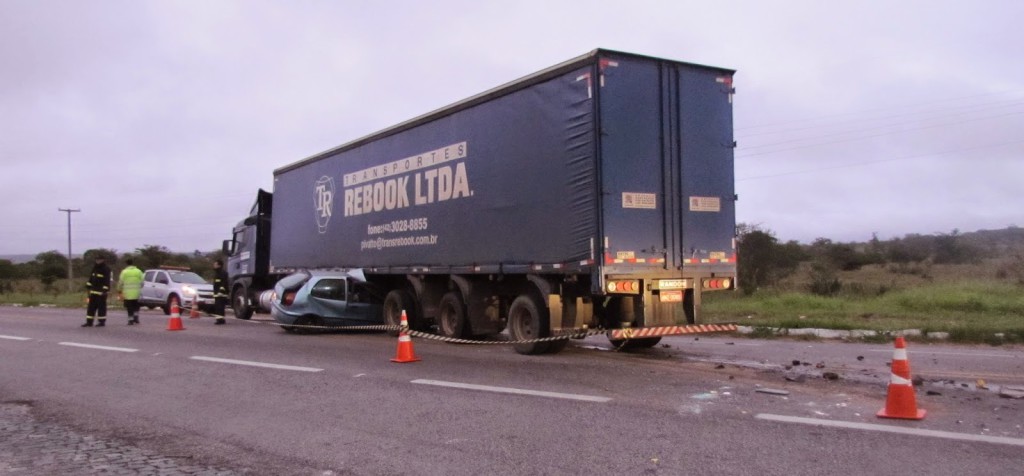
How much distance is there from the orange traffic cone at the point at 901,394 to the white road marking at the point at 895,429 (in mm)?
342

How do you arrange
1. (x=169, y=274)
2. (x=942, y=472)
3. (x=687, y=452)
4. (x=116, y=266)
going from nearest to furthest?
(x=942, y=472), (x=687, y=452), (x=169, y=274), (x=116, y=266)

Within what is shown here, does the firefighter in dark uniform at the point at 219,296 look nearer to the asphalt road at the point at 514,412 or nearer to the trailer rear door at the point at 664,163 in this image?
the asphalt road at the point at 514,412

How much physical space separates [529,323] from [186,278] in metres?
18.6

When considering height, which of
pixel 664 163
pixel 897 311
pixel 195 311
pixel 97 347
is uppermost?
pixel 664 163

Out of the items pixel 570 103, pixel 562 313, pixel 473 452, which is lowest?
pixel 473 452

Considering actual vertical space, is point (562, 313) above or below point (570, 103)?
below

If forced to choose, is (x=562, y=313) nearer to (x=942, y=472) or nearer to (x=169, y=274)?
(x=942, y=472)

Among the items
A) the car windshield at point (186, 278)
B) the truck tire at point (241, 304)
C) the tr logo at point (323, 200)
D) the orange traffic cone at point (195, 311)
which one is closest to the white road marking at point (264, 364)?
the tr logo at point (323, 200)

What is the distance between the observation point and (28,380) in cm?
1001

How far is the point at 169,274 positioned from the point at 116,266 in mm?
52218

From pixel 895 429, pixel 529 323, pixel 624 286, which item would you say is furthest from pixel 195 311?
pixel 895 429

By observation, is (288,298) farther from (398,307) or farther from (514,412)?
(514,412)

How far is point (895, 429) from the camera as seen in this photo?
20.1 feet

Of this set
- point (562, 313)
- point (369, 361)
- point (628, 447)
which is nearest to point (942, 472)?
point (628, 447)
